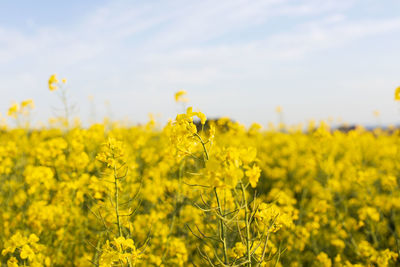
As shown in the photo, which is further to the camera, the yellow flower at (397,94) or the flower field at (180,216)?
the yellow flower at (397,94)

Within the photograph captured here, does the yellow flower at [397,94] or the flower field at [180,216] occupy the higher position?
the yellow flower at [397,94]

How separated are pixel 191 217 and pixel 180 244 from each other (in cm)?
87

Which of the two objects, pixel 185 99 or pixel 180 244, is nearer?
pixel 180 244

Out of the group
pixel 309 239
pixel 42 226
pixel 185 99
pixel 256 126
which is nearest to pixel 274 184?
pixel 256 126

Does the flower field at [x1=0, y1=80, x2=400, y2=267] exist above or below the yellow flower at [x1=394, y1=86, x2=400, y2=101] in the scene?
below

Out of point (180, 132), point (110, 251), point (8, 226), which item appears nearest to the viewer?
point (180, 132)

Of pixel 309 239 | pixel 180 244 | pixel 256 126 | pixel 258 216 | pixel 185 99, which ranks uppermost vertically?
pixel 185 99

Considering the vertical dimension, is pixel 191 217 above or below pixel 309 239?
above

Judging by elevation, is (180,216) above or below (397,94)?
below

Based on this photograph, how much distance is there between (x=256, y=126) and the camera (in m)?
4.56

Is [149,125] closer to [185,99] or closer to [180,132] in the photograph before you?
[185,99]

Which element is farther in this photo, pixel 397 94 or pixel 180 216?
pixel 180 216

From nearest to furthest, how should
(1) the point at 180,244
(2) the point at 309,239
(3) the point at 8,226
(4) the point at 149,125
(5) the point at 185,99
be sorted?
(1) the point at 180,244 < (3) the point at 8,226 < (2) the point at 309,239 < (5) the point at 185,99 < (4) the point at 149,125

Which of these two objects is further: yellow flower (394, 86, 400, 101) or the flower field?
yellow flower (394, 86, 400, 101)
